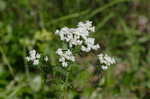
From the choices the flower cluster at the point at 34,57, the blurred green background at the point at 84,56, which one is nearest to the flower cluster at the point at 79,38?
the flower cluster at the point at 34,57

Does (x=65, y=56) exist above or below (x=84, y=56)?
below

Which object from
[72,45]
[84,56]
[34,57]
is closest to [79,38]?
[72,45]

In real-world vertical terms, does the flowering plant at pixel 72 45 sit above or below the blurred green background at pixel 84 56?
below

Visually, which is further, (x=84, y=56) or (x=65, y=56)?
(x=84, y=56)

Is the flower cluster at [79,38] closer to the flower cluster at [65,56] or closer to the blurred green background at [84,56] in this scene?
the flower cluster at [65,56]

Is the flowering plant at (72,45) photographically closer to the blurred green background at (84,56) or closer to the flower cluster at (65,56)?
the flower cluster at (65,56)

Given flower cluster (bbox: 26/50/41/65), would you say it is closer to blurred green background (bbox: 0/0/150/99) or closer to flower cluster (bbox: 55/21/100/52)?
flower cluster (bbox: 55/21/100/52)

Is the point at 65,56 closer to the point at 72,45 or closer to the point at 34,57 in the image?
the point at 72,45

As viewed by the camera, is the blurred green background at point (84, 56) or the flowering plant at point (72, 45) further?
the blurred green background at point (84, 56)

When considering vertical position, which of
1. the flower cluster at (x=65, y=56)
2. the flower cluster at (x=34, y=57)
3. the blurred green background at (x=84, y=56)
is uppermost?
the blurred green background at (x=84, y=56)
